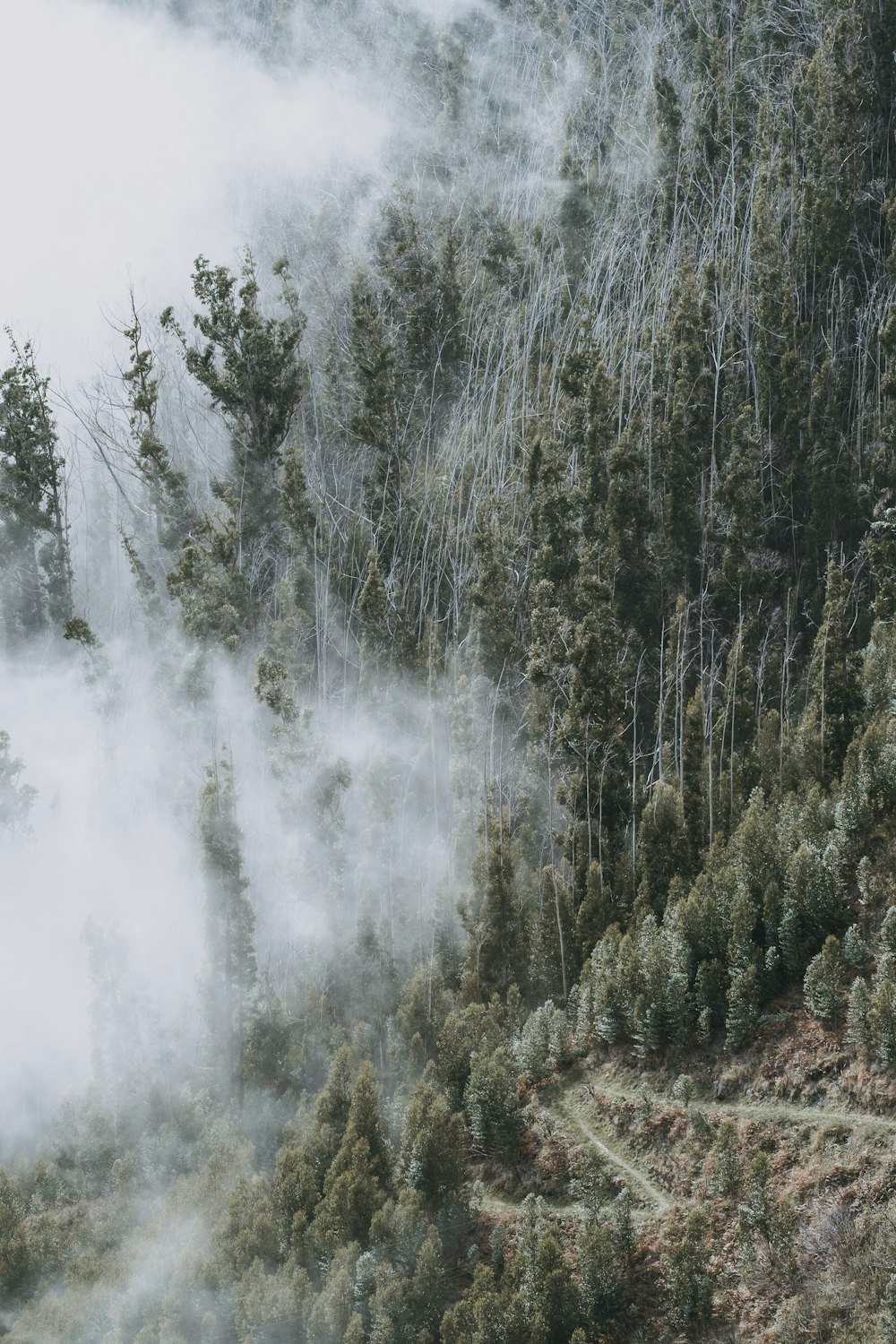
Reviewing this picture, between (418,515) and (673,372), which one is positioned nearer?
(673,372)

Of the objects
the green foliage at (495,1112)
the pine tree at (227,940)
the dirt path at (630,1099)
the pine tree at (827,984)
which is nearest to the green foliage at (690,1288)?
the dirt path at (630,1099)

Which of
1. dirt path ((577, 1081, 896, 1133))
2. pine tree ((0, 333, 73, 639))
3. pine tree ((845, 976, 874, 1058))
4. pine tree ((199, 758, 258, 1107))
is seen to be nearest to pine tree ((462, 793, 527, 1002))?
dirt path ((577, 1081, 896, 1133))

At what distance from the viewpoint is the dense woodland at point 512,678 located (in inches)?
484

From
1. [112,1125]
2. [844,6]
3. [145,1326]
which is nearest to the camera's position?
[145,1326]

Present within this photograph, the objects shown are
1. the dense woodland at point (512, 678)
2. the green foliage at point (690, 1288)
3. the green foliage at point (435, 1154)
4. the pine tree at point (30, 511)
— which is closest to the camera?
the green foliage at point (690, 1288)

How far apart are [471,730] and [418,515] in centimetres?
713

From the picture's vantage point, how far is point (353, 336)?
29.2 meters

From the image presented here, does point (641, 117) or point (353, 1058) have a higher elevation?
point (641, 117)

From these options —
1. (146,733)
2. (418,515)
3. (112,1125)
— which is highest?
(418,515)

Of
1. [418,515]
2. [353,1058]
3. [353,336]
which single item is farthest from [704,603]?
[353,336]

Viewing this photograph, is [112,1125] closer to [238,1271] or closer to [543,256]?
[238,1271]

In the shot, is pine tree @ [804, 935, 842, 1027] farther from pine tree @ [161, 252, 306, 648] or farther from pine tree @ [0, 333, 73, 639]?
pine tree @ [0, 333, 73, 639]

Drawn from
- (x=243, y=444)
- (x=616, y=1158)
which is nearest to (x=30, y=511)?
(x=243, y=444)

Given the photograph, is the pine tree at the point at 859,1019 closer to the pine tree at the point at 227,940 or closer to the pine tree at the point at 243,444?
the pine tree at the point at 227,940
